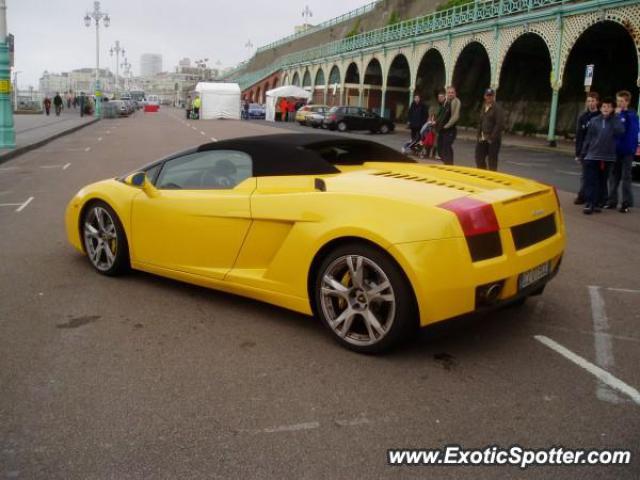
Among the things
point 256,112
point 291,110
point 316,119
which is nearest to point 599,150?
point 316,119

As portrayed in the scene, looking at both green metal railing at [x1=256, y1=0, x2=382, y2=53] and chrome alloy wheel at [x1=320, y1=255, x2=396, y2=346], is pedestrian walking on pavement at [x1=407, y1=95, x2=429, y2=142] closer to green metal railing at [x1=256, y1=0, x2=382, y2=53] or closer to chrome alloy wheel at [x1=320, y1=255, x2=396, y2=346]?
chrome alloy wheel at [x1=320, y1=255, x2=396, y2=346]

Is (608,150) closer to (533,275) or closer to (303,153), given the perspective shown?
(533,275)

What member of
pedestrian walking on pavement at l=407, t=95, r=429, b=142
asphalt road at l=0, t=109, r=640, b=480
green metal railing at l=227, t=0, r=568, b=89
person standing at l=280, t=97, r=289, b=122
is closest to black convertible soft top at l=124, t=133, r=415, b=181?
asphalt road at l=0, t=109, r=640, b=480

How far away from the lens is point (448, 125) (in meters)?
13.7

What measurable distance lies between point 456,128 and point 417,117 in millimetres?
6090

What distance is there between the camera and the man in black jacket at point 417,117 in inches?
762

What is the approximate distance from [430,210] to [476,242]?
0.32 m

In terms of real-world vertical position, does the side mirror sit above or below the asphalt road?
above

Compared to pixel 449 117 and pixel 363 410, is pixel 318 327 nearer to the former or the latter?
pixel 363 410

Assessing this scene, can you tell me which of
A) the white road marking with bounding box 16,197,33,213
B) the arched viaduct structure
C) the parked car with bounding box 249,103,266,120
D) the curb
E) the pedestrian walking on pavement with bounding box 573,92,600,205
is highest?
the arched viaduct structure

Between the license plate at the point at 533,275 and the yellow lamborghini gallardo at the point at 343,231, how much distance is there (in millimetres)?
15

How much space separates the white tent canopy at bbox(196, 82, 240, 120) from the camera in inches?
2122

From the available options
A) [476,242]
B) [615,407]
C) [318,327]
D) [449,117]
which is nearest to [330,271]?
[318,327]

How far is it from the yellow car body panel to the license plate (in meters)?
0.04
